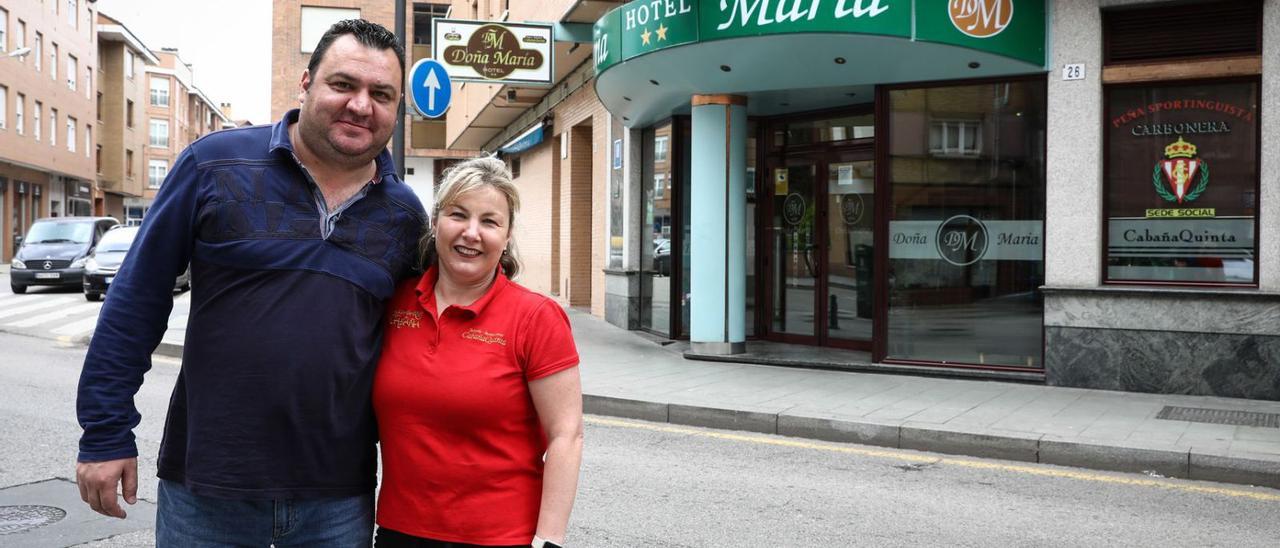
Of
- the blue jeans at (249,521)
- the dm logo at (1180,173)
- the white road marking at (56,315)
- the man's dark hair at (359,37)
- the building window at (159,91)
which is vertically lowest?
the white road marking at (56,315)

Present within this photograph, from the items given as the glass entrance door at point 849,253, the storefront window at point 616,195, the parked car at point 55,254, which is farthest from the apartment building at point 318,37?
the glass entrance door at point 849,253

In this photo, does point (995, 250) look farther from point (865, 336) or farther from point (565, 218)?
point (565, 218)

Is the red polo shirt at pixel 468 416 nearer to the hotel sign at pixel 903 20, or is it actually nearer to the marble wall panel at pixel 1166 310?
the hotel sign at pixel 903 20

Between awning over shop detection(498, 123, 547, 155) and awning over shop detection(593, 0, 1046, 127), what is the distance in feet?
26.5

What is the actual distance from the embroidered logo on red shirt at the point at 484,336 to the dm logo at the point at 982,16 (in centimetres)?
811

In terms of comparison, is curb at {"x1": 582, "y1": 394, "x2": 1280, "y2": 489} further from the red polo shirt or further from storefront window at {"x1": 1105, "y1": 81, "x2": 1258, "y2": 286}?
the red polo shirt

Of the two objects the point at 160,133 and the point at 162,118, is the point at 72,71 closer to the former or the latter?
the point at 160,133

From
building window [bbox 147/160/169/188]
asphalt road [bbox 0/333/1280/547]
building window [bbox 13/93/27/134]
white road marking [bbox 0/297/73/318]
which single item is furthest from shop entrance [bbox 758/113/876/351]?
building window [bbox 147/160/169/188]

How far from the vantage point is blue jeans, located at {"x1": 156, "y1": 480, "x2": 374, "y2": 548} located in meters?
2.22

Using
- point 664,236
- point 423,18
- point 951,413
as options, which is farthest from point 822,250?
point 423,18

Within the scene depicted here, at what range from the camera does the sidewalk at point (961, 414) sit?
6.65m

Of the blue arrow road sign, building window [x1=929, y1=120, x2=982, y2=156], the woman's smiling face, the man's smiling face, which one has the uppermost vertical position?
the blue arrow road sign

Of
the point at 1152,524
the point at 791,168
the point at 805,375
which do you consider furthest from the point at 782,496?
the point at 791,168

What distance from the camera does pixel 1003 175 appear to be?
10000mm
